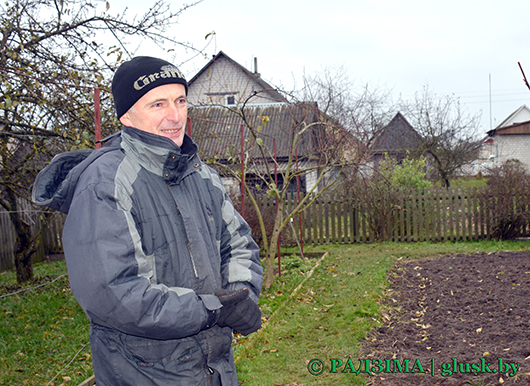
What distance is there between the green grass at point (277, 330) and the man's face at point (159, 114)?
2886 mm

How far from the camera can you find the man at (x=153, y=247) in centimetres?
161

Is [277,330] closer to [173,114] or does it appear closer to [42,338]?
[42,338]

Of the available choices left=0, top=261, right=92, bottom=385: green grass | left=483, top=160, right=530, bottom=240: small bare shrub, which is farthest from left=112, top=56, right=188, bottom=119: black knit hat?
left=483, top=160, right=530, bottom=240: small bare shrub

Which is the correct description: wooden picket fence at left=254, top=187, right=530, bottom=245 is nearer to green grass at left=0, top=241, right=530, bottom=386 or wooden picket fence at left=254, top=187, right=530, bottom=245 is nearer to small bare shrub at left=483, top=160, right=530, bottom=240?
small bare shrub at left=483, top=160, right=530, bottom=240

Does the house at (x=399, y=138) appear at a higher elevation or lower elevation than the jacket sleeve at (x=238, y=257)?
higher

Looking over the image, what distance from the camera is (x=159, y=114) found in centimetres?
198

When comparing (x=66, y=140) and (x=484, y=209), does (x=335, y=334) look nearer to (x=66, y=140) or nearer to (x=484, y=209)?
(x=66, y=140)

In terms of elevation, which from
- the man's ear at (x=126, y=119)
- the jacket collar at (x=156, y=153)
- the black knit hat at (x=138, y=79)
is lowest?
the jacket collar at (x=156, y=153)

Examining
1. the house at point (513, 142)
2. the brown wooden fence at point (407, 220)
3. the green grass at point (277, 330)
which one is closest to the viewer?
the green grass at point (277, 330)

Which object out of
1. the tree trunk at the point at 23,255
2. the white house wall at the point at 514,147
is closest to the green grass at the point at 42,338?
the tree trunk at the point at 23,255

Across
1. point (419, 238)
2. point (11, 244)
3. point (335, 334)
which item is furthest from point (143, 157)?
point (419, 238)

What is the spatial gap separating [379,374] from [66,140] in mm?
3973

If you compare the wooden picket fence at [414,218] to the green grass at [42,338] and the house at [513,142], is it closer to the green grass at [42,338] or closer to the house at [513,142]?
the green grass at [42,338]

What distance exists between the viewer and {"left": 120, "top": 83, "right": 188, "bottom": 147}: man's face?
1.97 m
